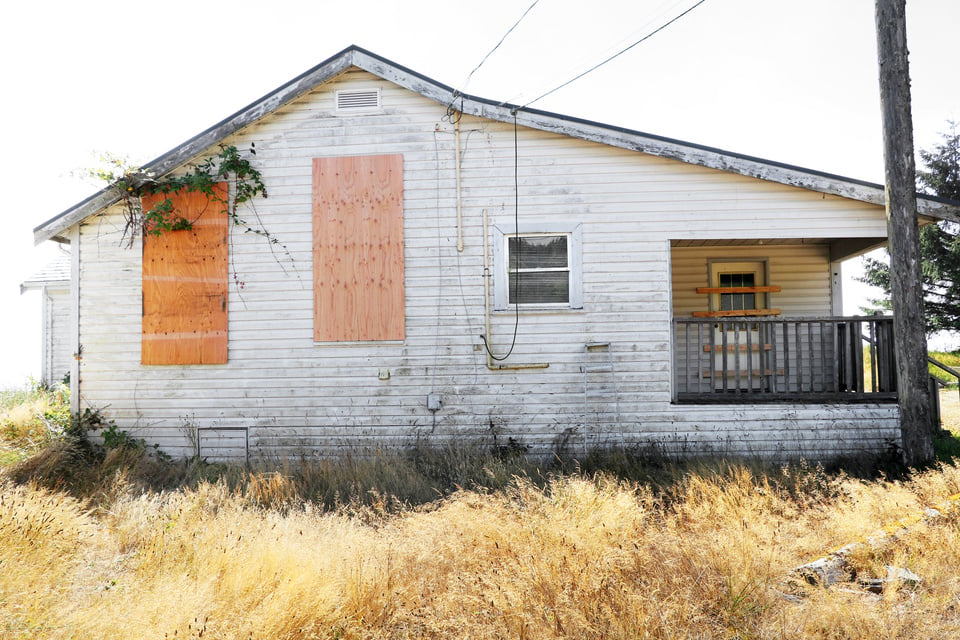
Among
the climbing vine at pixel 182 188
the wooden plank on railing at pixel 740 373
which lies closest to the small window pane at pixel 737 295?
the wooden plank on railing at pixel 740 373

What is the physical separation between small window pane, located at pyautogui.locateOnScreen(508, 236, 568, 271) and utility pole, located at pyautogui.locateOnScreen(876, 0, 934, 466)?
408cm

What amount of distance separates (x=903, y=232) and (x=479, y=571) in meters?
6.81

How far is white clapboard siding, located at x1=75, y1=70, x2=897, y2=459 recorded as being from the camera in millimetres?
9305

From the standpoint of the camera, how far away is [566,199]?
955 cm

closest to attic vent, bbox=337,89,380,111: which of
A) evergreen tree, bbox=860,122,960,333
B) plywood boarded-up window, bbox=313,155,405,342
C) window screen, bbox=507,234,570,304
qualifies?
plywood boarded-up window, bbox=313,155,405,342

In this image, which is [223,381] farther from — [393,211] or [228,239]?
[393,211]

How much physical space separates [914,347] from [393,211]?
22.6 feet

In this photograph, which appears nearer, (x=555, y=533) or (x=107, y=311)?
(x=555, y=533)

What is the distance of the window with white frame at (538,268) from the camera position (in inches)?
374

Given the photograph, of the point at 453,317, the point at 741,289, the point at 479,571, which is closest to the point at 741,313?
the point at 741,289

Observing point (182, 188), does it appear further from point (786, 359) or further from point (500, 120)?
point (786, 359)

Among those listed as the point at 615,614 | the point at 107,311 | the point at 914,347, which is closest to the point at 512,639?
the point at 615,614

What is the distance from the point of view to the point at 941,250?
2547cm

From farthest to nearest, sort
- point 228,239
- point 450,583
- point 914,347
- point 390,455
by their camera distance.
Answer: point 228,239, point 390,455, point 914,347, point 450,583
